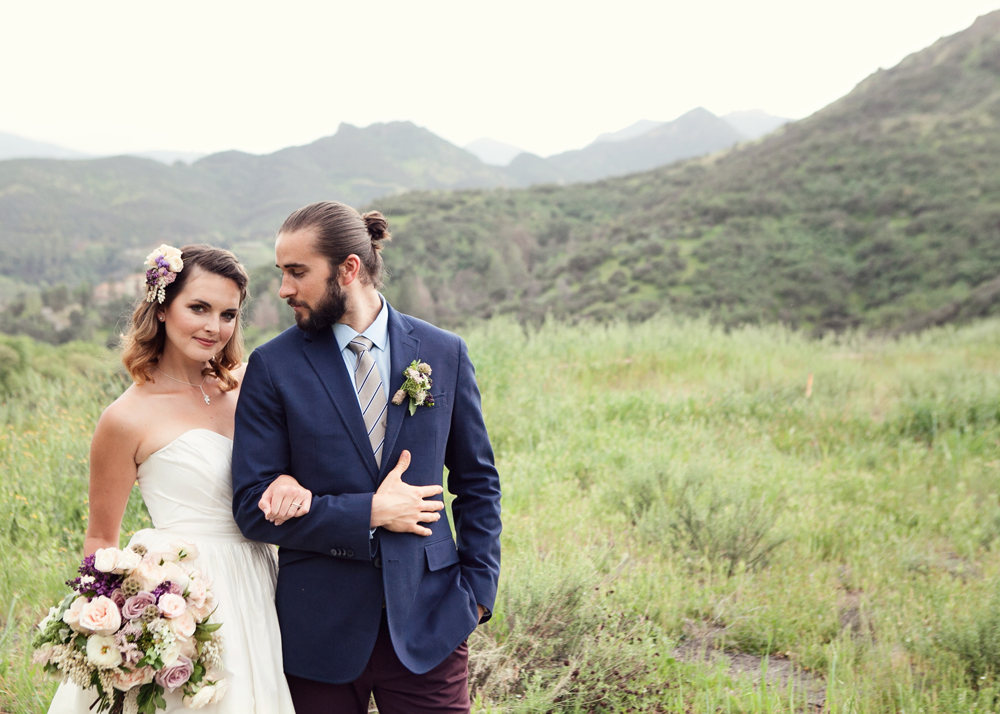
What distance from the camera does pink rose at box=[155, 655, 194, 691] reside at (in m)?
1.83

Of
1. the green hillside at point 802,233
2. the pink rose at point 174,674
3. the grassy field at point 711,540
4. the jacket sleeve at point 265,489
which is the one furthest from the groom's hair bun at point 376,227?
the green hillside at point 802,233

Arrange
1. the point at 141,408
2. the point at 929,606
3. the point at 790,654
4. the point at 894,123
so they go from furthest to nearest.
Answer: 1. the point at 894,123
2. the point at 929,606
3. the point at 790,654
4. the point at 141,408

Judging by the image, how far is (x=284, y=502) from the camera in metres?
1.94

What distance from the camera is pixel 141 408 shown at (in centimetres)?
236

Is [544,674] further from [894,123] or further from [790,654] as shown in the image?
[894,123]

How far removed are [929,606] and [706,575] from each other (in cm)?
135

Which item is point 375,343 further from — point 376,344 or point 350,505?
point 350,505

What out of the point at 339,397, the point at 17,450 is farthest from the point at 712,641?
the point at 17,450

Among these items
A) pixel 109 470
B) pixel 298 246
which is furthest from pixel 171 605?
pixel 298 246

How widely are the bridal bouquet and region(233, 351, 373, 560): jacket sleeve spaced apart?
0.85 ft

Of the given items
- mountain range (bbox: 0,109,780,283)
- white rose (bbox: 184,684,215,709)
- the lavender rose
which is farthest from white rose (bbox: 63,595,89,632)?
mountain range (bbox: 0,109,780,283)

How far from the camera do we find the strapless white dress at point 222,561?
2.04 metres

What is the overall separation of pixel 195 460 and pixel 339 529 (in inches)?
27.8

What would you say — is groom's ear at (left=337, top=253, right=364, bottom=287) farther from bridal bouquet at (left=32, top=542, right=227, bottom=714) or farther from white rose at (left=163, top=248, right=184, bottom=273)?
bridal bouquet at (left=32, top=542, right=227, bottom=714)
